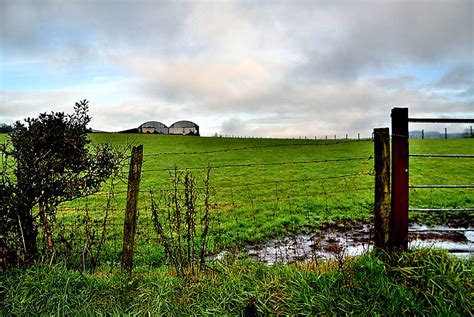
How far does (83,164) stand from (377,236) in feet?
15.1

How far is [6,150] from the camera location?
6023 mm

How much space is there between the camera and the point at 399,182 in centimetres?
504

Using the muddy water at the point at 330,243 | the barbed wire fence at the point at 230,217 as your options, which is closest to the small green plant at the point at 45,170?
the barbed wire fence at the point at 230,217

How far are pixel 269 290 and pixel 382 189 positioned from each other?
194 cm

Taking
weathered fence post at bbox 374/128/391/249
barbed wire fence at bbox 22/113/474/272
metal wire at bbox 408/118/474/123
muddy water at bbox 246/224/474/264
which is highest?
metal wire at bbox 408/118/474/123

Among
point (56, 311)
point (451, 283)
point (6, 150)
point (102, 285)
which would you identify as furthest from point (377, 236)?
point (6, 150)

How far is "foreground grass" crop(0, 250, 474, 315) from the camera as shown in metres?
4.32

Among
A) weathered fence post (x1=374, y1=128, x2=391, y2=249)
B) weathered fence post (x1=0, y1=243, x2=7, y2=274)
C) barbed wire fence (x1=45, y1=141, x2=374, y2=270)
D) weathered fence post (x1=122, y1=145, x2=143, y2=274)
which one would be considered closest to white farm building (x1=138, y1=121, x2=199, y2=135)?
barbed wire fence (x1=45, y1=141, x2=374, y2=270)

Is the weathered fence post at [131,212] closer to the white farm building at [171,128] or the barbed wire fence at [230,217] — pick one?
the barbed wire fence at [230,217]

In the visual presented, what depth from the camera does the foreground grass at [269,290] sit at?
432 centimetres

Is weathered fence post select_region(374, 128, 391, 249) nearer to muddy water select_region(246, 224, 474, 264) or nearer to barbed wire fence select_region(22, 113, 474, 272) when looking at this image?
barbed wire fence select_region(22, 113, 474, 272)

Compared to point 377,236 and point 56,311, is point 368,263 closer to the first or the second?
point 377,236

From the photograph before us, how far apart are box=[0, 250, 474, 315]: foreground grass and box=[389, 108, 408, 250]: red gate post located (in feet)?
0.86

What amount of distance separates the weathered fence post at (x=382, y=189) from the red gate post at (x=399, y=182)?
0.07m
